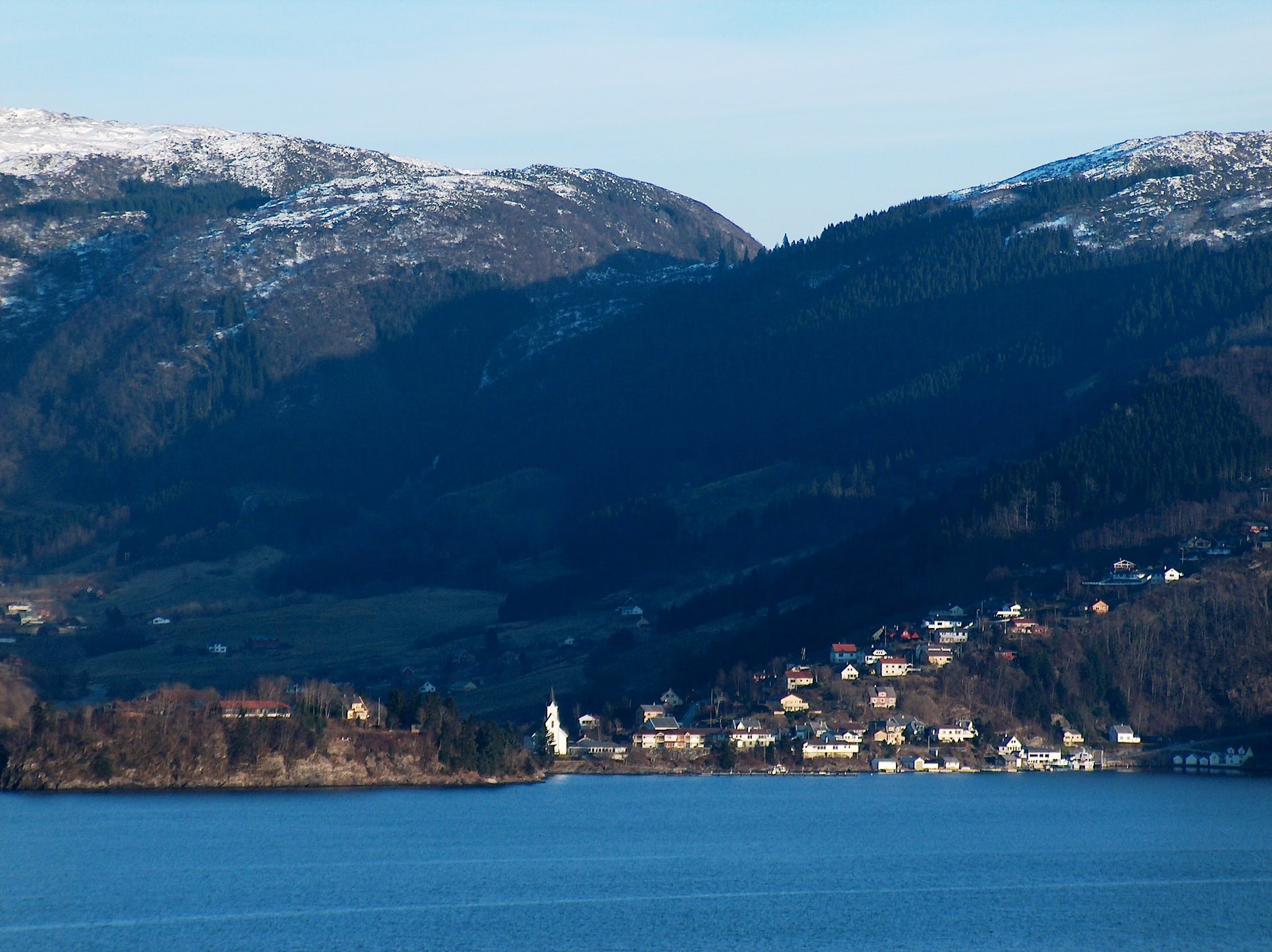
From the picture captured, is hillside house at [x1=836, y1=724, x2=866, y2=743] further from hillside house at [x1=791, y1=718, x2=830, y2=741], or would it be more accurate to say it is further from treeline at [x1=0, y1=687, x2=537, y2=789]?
treeline at [x1=0, y1=687, x2=537, y2=789]

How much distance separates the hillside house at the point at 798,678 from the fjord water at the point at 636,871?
29.9 m

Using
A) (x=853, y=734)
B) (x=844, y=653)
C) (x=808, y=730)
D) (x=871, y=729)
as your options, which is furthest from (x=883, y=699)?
(x=844, y=653)

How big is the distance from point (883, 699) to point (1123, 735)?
18.0 meters

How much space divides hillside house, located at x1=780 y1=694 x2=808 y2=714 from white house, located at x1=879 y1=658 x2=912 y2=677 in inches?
275

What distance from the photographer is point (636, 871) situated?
282ft

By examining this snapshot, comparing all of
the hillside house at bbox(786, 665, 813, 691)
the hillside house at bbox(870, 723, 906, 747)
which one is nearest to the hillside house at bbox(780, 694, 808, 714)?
the hillside house at bbox(786, 665, 813, 691)

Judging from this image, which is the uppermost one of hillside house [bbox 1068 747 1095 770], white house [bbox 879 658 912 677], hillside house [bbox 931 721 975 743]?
white house [bbox 879 658 912 677]

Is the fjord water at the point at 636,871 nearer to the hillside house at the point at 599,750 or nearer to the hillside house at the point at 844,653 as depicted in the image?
the hillside house at the point at 599,750

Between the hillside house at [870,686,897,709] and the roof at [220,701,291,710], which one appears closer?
the roof at [220,701,291,710]

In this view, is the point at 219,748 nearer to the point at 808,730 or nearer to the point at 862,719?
the point at 808,730

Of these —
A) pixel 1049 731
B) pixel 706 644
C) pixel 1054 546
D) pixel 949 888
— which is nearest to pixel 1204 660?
pixel 1049 731

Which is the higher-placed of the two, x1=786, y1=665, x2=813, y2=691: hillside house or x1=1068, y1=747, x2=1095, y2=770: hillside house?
x1=786, y1=665, x2=813, y2=691: hillside house

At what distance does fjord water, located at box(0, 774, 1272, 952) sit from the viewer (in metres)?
71.3

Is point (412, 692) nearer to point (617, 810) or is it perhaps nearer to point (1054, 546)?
point (617, 810)
